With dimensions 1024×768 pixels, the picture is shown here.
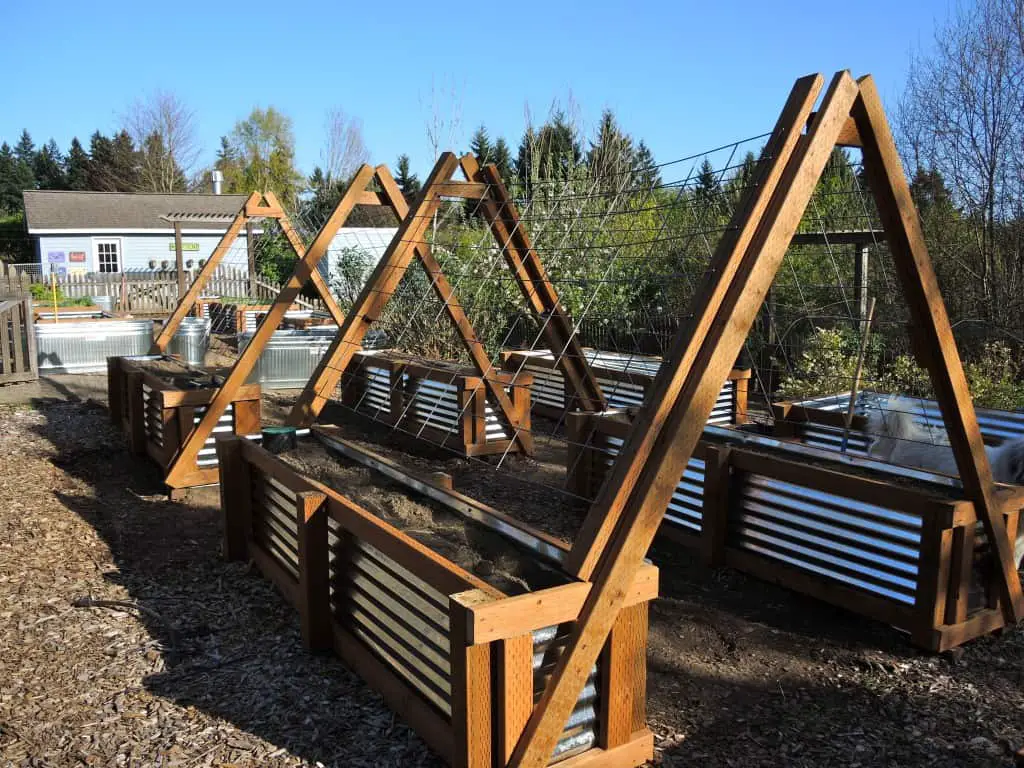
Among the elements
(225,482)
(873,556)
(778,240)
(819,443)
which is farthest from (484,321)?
(778,240)

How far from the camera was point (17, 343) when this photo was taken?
11.0 meters

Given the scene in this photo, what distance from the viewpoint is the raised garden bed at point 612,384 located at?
7797 mm

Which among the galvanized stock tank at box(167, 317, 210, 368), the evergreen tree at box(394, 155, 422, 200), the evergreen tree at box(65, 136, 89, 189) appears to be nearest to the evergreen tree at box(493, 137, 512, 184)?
the evergreen tree at box(394, 155, 422, 200)

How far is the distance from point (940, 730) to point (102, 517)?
16.2ft

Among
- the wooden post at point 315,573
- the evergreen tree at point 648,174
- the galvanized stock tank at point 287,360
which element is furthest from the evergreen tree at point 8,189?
the wooden post at point 315,573

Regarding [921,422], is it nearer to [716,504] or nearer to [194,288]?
[716,504]

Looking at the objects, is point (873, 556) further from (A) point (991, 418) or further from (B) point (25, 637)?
(B) point (25, 637)

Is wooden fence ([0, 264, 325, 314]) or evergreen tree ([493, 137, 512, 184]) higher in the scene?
evergreen tree ([493, 137, 512, 184])

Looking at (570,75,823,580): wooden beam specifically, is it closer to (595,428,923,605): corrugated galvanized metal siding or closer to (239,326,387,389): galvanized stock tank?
(595,428,923,605): corrugated galvanized metal siding

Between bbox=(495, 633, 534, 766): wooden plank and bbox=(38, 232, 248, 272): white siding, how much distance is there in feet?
101

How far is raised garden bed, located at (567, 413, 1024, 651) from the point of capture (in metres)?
3.56

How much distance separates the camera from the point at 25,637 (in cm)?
364

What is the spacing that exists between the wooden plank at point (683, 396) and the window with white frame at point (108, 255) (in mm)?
34912

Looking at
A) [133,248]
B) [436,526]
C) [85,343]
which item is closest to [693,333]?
[436,526]
